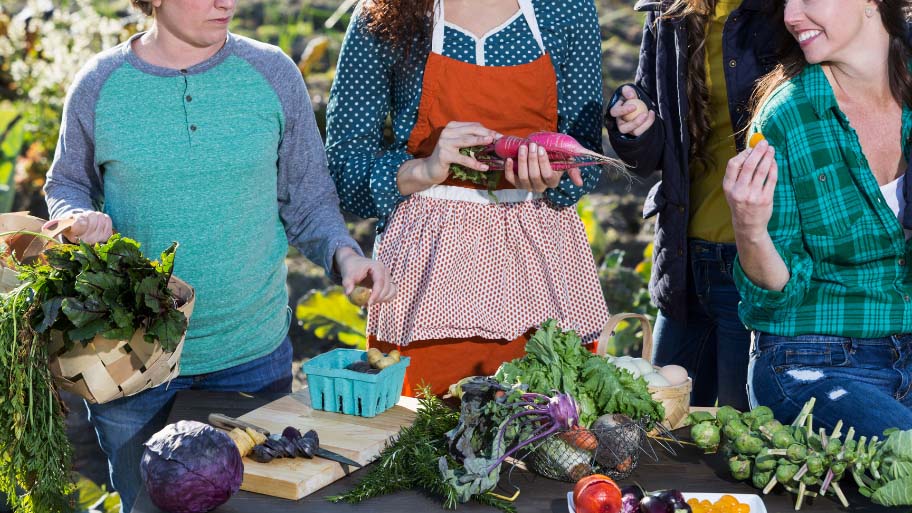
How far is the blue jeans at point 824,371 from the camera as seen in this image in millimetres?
2230

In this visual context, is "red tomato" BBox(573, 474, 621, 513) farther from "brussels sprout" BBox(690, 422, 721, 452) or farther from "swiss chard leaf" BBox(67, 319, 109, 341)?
"swiss chard leaf" BBox(67, 319, 109, 341)

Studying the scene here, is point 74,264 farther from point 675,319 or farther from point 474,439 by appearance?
point 675,319

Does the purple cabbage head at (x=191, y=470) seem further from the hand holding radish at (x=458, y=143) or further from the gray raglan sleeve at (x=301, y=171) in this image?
the hand holding radish at (x=458, y=143)

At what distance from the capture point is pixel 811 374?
7.52 feet

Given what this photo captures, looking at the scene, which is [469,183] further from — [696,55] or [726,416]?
[726,416]

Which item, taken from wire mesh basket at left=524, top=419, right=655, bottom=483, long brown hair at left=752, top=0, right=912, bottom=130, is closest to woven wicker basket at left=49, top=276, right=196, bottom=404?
wire mesh basket at left=524, top=419, right=655, bottom=483

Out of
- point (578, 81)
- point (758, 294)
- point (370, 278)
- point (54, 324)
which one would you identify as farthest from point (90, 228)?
point (758, 294)

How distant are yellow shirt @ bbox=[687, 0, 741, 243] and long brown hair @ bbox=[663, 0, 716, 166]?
3 centimetres

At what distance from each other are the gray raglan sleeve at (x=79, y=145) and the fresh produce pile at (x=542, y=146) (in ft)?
2.80

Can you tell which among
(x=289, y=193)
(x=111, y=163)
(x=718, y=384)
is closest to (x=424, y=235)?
(x=289, y=193)

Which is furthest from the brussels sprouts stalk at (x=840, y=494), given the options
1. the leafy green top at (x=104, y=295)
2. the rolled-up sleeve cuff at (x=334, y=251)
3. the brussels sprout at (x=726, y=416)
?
the leafy green top at (x=104, y=295)

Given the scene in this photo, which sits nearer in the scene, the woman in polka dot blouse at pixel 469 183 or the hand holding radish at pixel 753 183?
the hand holding radish at pixel 753 183

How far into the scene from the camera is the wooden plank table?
1973 millimetres

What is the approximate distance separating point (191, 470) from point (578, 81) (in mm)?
1384
